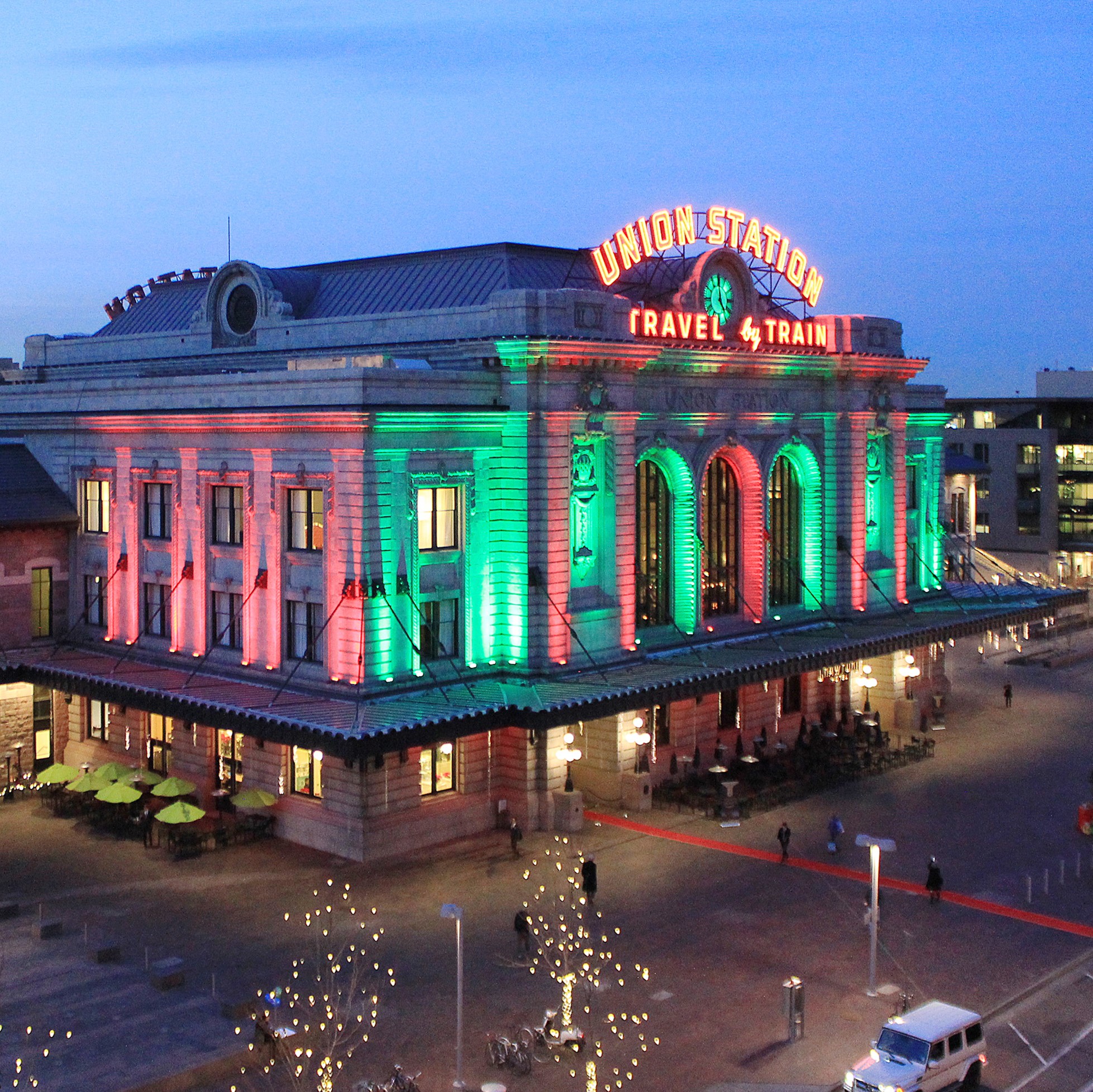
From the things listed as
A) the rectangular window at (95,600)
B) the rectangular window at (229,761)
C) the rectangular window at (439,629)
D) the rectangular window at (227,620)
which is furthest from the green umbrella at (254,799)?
the rectangular window at (95,600)

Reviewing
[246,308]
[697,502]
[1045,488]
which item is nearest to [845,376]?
[697,502]

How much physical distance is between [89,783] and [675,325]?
101 ft

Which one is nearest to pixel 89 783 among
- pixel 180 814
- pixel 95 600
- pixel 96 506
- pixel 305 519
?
pixel 180 814

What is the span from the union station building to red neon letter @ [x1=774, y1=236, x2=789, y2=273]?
0.33 ft

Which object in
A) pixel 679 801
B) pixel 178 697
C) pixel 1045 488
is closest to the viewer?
pixel 178 697

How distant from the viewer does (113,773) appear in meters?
54.7

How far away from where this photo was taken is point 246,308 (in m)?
71.1

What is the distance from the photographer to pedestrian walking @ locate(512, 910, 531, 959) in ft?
132

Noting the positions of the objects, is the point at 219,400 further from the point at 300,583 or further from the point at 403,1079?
the point at 403,1079

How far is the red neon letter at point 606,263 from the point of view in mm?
62625

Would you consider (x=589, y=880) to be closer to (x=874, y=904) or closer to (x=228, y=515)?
(x=874, y=904)

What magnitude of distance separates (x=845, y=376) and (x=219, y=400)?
31924 millimetres

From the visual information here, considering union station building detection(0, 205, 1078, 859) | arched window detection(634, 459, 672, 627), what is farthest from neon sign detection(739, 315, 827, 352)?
arched window detection(634, 459, 672, 627)

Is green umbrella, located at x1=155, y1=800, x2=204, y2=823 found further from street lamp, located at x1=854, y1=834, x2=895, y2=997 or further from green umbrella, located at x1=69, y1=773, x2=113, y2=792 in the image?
street lamp, located at x1=854, y1=834, x2=895, y2=997
